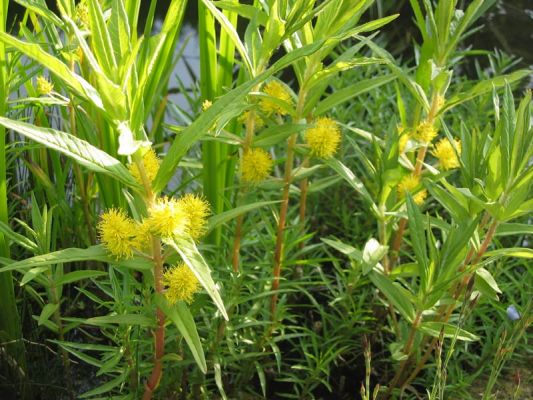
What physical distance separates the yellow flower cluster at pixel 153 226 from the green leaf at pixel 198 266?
2cm

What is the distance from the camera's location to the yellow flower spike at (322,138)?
148 centimetres

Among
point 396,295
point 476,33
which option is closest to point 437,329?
point 396,295

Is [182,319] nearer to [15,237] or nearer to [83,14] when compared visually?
[15,237]

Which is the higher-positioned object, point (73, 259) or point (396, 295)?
point (73, 259)

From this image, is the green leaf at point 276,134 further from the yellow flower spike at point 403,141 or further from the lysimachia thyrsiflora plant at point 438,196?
the yellow flower spike at point 403,141

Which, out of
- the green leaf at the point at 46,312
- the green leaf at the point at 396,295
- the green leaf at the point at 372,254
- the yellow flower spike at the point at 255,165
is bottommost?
the green leaf at the point at 396,295

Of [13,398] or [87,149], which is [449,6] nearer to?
[87,149]

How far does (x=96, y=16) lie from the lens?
106 cm

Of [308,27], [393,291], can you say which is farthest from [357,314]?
[308,27]

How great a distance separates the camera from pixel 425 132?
5.32 feet

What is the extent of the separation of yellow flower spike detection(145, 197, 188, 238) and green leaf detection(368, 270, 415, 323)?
1.88 feet

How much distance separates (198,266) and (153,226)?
0.31 feet

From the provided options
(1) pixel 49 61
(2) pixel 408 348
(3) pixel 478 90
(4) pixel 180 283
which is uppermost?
(1) pixel 49 61

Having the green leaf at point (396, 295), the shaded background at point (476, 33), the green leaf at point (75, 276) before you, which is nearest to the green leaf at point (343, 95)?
the green leaf at point (396, 295)
